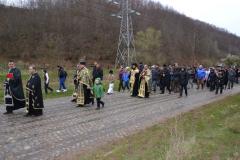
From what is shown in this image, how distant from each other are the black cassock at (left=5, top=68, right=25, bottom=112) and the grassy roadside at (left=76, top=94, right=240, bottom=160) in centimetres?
539

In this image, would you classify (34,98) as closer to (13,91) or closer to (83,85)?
(13,91)

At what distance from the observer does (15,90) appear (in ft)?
52.3

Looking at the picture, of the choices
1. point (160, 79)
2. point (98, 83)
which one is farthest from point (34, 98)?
point (160, 79)

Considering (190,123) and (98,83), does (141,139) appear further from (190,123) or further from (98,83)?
(98,83)

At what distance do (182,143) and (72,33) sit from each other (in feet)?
306

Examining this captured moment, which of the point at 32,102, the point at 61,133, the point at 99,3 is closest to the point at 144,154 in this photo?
the point at 61,133

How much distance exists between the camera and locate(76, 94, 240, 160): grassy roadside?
9141 mm

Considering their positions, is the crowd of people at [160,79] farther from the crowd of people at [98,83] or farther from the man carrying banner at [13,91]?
the man carrying banner at [13,91]

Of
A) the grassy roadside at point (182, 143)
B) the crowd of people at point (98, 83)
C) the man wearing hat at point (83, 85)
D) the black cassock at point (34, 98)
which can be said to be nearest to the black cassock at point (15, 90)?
the crowd of people at point (98, 83)

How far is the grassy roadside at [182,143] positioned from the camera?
30.0ft

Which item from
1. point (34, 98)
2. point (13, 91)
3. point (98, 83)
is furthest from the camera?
point (98, 83)

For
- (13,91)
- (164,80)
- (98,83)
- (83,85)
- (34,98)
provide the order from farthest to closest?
(164,80), (83,85), (98,83), (13,91), (34,98)

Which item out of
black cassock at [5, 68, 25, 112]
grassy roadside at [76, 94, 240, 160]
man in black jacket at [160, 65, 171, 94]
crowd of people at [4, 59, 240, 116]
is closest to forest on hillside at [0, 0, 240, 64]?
crowd of people at [4, 59, 240, 116]

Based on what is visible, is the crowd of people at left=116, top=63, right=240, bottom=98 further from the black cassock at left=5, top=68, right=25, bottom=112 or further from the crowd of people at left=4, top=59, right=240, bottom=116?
the black cassock at left=5, top=68, right=25, bottom=112
